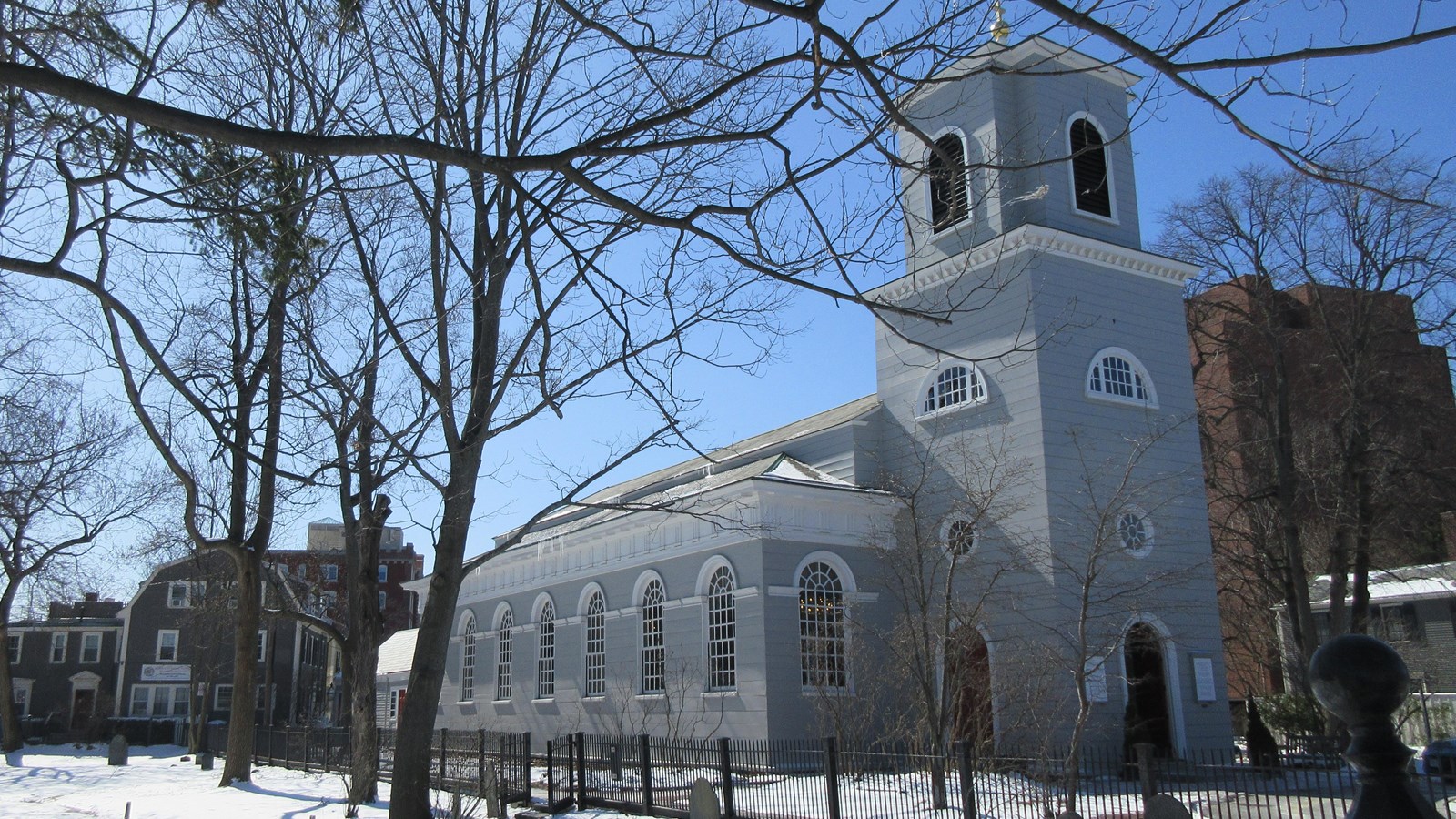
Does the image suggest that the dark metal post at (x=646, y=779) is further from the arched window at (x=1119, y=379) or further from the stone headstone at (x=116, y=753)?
the stone headstone at (x=116, y=753)

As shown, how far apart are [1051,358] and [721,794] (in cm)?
1160

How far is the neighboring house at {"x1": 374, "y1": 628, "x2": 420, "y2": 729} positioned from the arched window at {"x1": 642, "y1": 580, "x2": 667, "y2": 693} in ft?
49.3

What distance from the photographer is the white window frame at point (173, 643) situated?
5309 centimetres

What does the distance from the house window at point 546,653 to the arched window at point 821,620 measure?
9.35 m

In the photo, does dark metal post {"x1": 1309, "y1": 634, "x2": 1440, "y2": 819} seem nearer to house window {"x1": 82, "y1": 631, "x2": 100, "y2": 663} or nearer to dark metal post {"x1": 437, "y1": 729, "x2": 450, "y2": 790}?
dark metal post {"x1": 437, "y1": 729, "x2": 450, "y2": 790}

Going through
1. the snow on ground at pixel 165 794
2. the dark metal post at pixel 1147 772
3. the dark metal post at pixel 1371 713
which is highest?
the dark metal post at pixel 1371 713

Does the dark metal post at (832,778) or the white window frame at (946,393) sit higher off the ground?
the white window frame at (946,393)

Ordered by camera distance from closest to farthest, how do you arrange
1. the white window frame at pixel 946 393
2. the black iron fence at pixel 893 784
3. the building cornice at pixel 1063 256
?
1. the black iron fence at pixel 893 784
2. the building cornice at pixel 1063 256
3. the white window frame at pixel 946 393

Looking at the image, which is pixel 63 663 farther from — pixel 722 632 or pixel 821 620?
pixel 821 620

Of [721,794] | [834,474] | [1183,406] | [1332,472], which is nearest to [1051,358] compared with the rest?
[1183,406]

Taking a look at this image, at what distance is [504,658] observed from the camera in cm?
3222

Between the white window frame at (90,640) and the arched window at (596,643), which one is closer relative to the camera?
the arched window at (596,643)

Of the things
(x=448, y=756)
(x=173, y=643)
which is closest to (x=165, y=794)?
(x=448, y=756)

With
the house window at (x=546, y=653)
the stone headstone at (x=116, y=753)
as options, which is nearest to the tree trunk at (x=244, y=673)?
the house window at (x=546, y=653)
